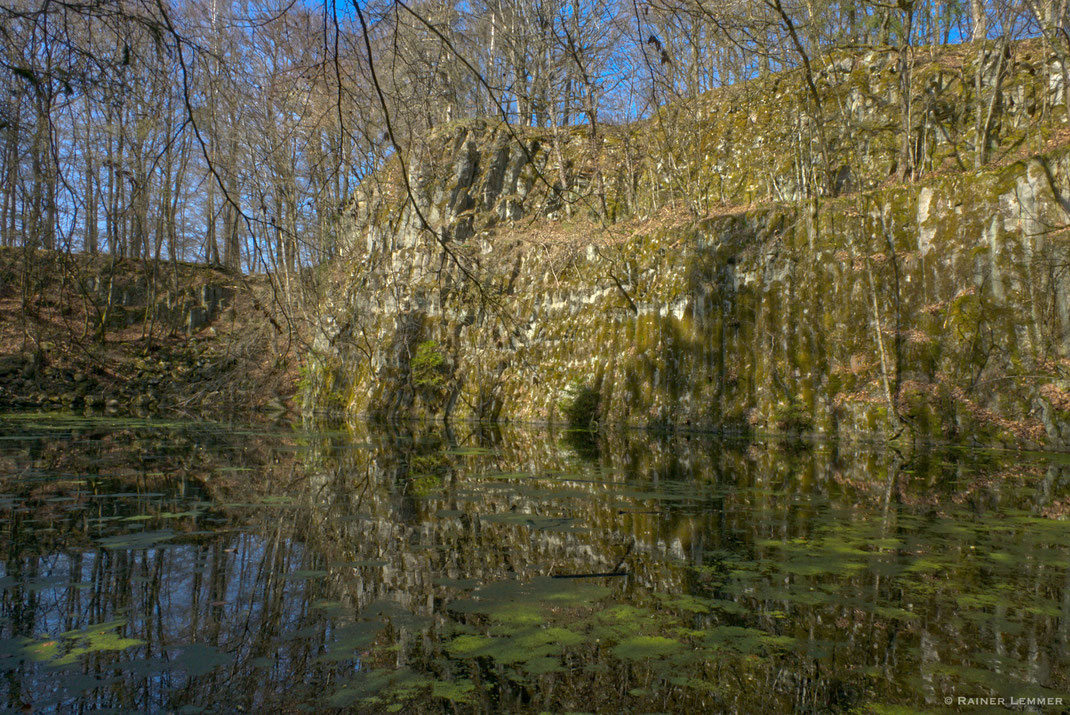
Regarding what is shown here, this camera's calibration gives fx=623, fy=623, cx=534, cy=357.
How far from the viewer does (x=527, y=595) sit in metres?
3.06

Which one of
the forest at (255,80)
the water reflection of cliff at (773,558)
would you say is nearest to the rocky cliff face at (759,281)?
the water reflection of cliff at (773,558)

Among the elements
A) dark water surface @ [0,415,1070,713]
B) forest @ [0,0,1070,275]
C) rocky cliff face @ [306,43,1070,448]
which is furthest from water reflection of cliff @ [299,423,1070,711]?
rocky cliff face @ [306,43,1070,448]

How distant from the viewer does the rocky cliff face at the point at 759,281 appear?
10.6 m

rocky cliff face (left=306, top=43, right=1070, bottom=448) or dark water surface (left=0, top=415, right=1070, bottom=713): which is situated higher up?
rocky cliff face (left=306, top=43, right=1070, bottom=448)

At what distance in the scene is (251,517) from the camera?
4.63m

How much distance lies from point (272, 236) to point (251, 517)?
2.40m

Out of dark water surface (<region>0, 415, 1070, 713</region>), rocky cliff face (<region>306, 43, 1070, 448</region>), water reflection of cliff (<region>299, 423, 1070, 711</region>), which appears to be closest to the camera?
dark water surface (<region>0, 415, 1070, 713</region>)

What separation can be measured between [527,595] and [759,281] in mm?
12093

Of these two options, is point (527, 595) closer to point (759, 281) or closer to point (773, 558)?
point (773, 558)

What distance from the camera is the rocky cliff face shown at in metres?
10.6

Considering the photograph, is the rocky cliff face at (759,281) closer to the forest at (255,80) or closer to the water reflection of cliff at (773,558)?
the water reflection of cliff at (773,558)

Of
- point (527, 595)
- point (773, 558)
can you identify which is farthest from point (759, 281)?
point (527, 595)

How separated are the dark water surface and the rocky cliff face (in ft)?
11.2

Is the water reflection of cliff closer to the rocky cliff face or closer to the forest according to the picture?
the forest
